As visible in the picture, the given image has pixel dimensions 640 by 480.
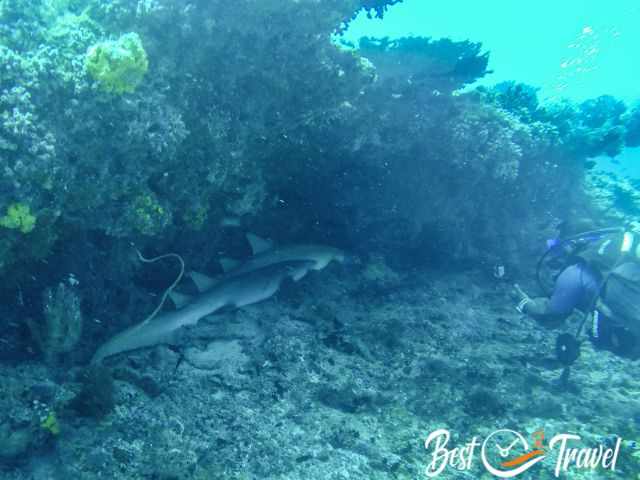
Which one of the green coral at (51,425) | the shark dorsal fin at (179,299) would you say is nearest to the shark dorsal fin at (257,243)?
the shark dorsal fin at (179,299)

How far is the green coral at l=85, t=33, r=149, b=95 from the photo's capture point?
138 inches

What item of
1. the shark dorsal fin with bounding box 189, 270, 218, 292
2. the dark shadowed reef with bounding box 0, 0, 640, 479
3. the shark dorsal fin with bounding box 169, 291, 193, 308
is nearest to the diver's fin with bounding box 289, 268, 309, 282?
the dark shadowed reef with bounding box 0, 0, 640, 479

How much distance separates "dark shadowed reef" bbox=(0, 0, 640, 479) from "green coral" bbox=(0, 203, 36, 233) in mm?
15

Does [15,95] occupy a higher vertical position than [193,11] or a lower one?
lower

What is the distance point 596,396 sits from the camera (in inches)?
211

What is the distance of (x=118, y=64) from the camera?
3537 millimetres

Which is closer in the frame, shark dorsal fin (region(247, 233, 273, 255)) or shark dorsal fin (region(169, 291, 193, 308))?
shark dorsal fin (region(169, 291, 193, 308))

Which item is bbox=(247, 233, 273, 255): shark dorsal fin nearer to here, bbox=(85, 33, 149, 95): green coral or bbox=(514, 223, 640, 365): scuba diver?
bbox=(85, 33, 149, 95): green coral

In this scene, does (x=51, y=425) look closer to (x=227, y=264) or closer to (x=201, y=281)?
(x=201, y=281)

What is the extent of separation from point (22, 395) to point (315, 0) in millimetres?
5085

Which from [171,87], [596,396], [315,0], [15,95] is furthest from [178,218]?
[596,396]

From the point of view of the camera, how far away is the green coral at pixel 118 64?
→ 3500 mm

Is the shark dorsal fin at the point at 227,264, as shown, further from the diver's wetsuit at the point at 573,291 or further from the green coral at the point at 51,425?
Answer: the diver's wetsuit at the point at 573,291

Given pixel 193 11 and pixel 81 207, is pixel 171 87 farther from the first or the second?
pixel 81 207
